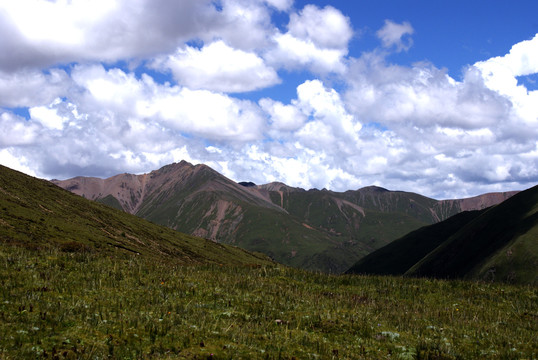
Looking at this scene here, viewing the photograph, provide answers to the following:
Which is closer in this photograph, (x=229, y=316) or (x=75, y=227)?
(x=229, y=316)

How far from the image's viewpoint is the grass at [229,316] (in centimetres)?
1223

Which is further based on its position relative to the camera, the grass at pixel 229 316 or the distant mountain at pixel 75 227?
the distant mountain at pixel 75 227

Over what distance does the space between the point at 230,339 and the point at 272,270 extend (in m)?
15.4

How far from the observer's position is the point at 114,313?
1489cm

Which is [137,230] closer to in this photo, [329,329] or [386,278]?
[386,278]

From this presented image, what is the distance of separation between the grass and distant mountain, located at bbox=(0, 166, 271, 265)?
53550mm

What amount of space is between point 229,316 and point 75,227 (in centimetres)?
10560

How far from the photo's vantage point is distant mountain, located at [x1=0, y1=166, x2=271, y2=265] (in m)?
89.8

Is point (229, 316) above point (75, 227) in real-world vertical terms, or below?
below

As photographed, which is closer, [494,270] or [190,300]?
[190,300]

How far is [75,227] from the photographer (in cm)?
11000

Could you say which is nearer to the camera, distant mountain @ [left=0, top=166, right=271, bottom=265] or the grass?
the grass

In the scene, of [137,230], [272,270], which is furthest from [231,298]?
[137,230]

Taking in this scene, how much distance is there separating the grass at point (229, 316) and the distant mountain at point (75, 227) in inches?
2108
